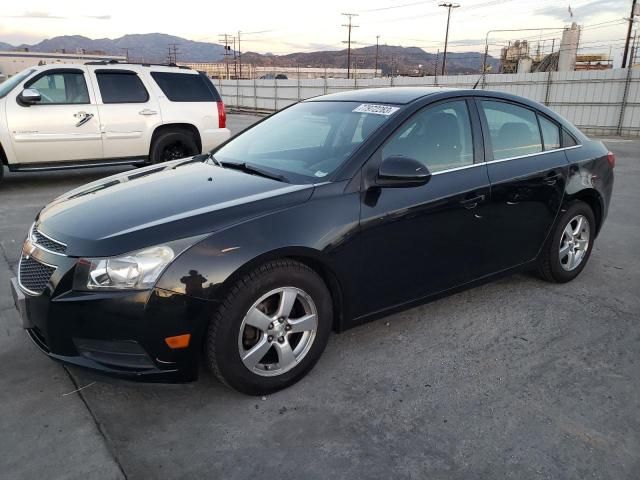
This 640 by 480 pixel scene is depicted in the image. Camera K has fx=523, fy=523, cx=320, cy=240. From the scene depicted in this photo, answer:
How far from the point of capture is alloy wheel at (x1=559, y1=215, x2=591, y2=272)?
4.38 metres

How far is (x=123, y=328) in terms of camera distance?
2.42 meters

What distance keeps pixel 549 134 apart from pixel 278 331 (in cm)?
285

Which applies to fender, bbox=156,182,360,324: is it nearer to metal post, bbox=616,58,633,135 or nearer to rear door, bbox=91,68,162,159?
rear door, bbox=91,68,162,159

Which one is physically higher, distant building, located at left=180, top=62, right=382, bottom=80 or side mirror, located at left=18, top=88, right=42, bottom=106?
distant building, located at left=180, top=62, right=382, bottom=80

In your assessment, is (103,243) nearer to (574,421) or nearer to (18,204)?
(574,421)

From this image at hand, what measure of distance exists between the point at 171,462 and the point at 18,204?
6094 mm

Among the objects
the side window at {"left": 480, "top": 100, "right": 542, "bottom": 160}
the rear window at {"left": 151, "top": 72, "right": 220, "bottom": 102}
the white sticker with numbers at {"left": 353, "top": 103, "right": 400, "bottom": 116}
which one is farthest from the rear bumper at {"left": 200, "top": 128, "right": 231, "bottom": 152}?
the side window at {"left": 480, "top": 100, "right": 542, "bottom": 160}

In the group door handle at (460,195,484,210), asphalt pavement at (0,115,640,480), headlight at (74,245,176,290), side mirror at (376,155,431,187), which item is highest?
side mirror at (376,155,431,187)

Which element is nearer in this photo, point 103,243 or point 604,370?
point 103,243

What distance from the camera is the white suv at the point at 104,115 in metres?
7.72

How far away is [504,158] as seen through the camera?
3764 mm

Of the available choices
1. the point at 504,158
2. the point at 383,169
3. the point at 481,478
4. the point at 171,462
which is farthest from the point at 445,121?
the point at 171,462

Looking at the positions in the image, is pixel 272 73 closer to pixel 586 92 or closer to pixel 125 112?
pixel 586 92

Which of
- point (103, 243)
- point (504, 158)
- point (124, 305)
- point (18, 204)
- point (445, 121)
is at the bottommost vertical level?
point (18, 204)
